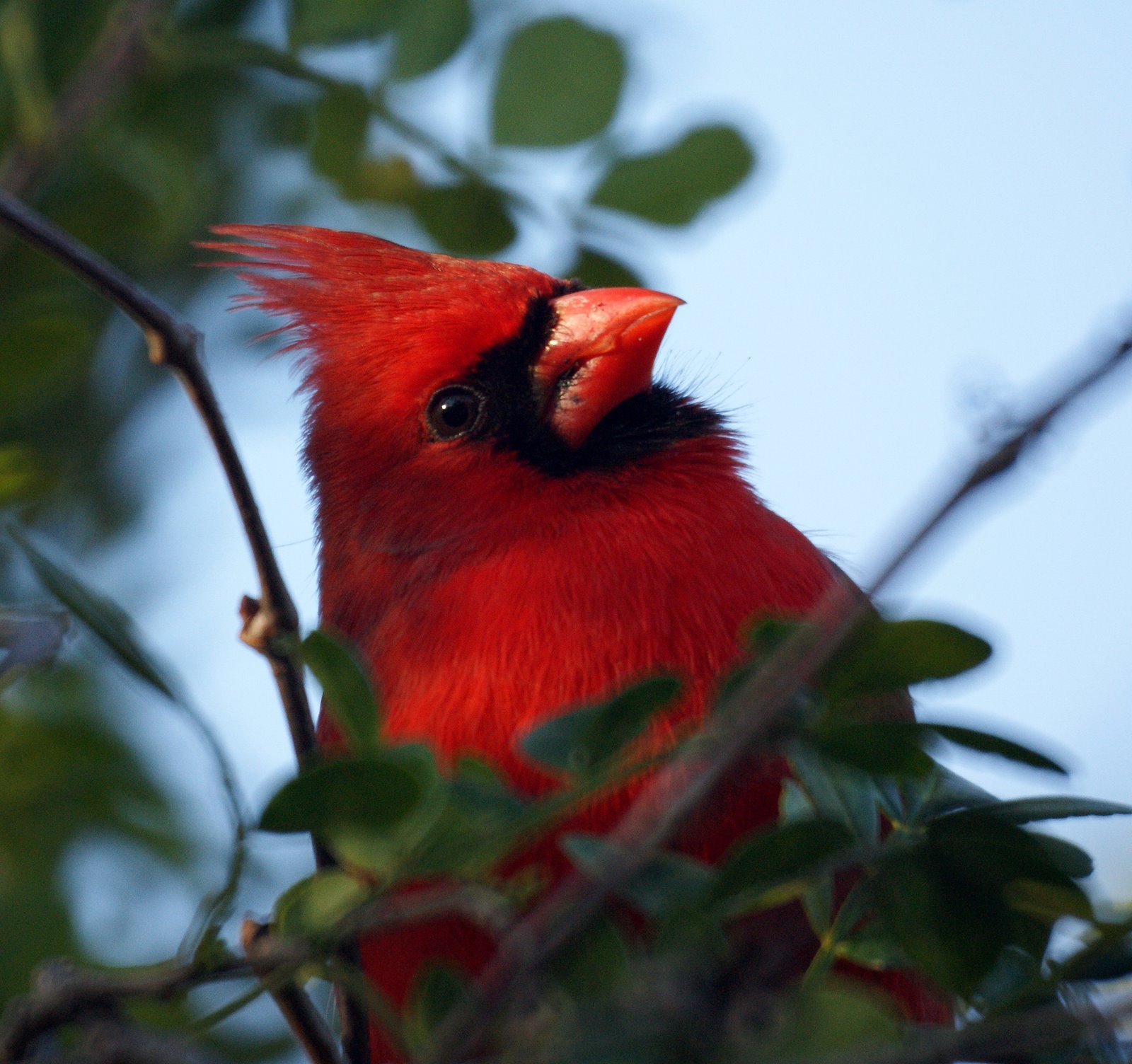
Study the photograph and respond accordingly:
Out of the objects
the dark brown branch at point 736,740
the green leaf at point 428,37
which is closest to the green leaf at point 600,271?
the green leaf at point 428,37

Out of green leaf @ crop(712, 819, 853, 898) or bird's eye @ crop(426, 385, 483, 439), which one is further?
bird's eye @ crop(426, 385, 483, 439)

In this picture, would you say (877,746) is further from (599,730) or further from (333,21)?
(333,21)

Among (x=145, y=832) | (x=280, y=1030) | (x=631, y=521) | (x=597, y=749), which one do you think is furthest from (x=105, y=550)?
(x=597, y=749)

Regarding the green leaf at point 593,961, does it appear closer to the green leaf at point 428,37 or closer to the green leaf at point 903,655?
the green leaf at point 903,655

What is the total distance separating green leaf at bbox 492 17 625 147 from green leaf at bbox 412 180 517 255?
9 cm

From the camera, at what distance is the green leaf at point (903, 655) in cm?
100

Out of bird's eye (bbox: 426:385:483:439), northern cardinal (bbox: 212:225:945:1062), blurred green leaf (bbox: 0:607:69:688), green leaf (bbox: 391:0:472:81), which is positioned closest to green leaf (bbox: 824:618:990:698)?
northern cardinal (bbox: 212:225:945:1062)

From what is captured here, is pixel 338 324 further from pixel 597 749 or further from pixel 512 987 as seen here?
pixel 512 987

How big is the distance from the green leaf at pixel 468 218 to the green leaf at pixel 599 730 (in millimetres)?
1396

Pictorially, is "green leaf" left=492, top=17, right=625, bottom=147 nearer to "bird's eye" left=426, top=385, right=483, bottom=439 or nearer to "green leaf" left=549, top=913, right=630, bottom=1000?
"bird's eye" left=426, top=385, right=483, bottom=439

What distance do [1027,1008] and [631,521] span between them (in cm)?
106

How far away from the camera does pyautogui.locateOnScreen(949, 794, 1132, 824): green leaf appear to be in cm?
108

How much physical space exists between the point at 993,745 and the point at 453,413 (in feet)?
4.60

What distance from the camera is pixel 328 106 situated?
7.59 feet
